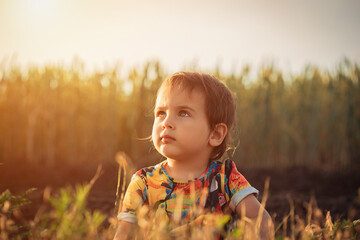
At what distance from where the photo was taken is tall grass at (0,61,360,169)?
6.15 metres

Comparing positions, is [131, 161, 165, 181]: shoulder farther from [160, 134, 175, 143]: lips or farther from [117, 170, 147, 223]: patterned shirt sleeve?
[160, 134, 175, 143]: lips

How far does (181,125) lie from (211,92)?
0.82 ft

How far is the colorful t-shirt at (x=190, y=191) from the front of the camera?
5.51ft

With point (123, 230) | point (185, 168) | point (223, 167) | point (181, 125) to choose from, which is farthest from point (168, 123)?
point (123, 230)

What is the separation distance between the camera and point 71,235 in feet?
3.18

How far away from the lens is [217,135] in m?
1.87

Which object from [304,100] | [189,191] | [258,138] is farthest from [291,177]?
[189,191]

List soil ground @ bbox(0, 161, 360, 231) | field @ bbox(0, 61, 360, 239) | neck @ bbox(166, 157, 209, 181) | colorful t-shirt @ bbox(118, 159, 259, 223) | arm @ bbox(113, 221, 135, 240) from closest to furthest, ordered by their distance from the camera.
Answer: arm @ bbox(113, 221, 135, 240), colorful t-shirt @ bbox(118, 159, 259, 223), neck @ bbox(166, 157, 209, 181), soil ground @ bbox(0, 161, 360, 231), field @ bbox(0, 61, 360, 239)

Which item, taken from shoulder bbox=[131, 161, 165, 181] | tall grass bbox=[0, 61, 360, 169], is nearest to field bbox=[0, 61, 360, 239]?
tall grass bbox=[0, 61, 360, 169]

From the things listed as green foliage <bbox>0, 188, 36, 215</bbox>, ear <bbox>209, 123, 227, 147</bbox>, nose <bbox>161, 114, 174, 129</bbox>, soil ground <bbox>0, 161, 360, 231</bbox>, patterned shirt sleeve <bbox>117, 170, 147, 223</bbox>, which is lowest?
soil ground <bbox>0, 161, 360, 231</bbox>

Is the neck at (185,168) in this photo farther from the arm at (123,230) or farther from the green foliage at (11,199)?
the green foliage at (11,199)

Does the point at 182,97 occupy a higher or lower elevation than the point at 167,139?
higher

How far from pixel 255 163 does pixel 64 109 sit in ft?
12.0

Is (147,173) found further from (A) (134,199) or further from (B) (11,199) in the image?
(B) (11,199)
